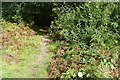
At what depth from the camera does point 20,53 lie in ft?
31.3

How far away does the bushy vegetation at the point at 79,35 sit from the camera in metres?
7.78

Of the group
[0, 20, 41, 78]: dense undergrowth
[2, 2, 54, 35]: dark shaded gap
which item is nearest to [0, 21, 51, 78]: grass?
[0, 20, 41, 78]: dense undergrowth

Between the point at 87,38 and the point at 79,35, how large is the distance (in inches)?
14.8

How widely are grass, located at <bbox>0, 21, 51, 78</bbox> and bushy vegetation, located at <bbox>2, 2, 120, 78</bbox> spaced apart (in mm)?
55

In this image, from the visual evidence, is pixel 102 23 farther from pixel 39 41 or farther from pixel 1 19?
pixel 1 19

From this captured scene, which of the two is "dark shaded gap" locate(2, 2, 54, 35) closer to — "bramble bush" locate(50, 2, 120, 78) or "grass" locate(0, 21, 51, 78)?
"grass" locate(0, 21, 51, 78)

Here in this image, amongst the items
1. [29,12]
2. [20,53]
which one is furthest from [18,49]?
[29,12]

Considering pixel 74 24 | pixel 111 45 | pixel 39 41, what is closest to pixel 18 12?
pixel 39 41

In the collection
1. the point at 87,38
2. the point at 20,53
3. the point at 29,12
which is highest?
the point at 29,12

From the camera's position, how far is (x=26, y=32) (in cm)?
1147

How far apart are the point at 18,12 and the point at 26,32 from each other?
1241 millimetres

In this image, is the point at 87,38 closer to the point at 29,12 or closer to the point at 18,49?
the point at 18,49

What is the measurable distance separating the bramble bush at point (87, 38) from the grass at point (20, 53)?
604 mm

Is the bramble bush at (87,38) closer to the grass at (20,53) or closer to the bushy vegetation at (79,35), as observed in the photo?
the bushy vegetation at (79,35)
